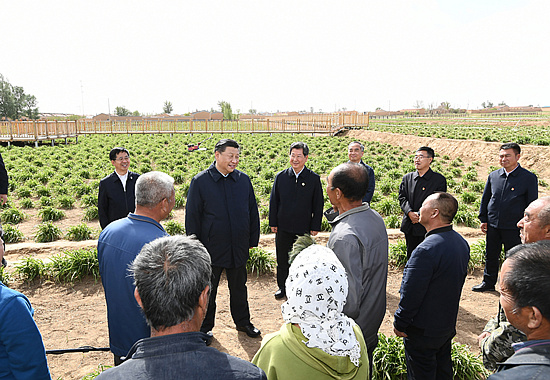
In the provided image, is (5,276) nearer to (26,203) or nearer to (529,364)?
(26,203)

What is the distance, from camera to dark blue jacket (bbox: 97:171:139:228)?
4930 mm

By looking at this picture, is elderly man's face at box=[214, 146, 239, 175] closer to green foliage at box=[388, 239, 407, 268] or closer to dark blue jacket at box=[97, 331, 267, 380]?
dark blue jacket at box=[97, 331, 267, 380]

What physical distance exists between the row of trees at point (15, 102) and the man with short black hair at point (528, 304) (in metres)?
90.1

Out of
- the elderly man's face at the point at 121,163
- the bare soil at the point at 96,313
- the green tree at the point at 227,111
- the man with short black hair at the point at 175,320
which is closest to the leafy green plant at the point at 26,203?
the bare soil at the point at 96,313

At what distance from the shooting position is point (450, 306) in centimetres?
277

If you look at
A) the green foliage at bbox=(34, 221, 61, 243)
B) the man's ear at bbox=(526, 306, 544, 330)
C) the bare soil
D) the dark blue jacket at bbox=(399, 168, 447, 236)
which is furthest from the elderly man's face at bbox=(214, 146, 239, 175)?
the green foliage at bbox=(34, 221, 61, 243)

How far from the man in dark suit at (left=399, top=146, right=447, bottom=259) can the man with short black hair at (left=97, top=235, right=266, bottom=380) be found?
4.32 m

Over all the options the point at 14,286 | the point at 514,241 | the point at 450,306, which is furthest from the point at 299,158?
the point at 14,286

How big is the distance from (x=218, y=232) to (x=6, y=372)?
2.45 m

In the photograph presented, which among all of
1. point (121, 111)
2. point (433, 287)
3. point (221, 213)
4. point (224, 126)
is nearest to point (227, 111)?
point (121, 111)

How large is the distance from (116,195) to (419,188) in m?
4.44

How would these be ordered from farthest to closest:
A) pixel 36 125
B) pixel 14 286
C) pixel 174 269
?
1. pixel 36 125
2. pixel 14 286
3. pixel 174 269

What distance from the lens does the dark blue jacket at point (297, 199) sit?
5.05m

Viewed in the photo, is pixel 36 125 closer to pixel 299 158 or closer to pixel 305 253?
pixel 299 158
